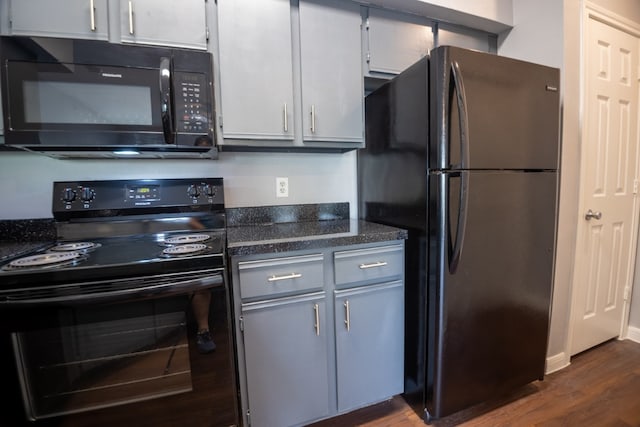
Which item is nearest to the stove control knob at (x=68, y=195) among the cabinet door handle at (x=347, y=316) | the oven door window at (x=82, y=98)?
the oven door window at (x=82, y=98)

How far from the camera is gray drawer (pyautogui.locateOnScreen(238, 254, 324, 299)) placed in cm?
111

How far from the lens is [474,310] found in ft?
4.11

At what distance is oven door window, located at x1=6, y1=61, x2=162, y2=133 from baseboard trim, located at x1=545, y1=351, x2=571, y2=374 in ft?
8.23

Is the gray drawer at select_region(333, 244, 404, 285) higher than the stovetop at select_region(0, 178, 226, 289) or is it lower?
lower

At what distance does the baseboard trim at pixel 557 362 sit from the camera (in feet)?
5.45

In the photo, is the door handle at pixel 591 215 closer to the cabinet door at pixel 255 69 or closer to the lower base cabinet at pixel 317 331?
the lower base cabinet at pixel 317 331

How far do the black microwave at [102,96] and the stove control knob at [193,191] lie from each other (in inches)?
10.4

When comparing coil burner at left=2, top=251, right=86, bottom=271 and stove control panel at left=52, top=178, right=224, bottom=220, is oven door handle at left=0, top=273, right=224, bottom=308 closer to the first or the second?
coil burner at left=2, top=251, right=86, bottom=271

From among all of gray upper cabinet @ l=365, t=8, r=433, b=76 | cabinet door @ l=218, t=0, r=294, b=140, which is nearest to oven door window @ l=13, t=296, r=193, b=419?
cabinet door @ l=218, t=0, r=294, b=140

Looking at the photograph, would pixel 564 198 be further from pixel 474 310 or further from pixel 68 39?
pixel 68 39

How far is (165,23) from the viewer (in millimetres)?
1185

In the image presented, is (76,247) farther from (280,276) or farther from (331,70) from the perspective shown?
(331,70)

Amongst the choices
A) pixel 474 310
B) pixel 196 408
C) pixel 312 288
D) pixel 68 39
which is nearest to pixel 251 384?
pixel 196 408

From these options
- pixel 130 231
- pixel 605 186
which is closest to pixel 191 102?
pixel 130 231
